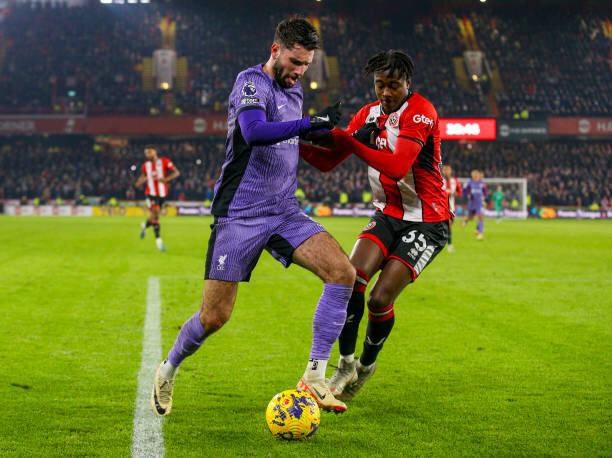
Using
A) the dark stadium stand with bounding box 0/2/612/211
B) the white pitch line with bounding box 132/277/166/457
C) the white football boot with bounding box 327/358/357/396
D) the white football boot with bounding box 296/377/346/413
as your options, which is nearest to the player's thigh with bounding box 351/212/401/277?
the white football boot with bounding box 327/358/357/396

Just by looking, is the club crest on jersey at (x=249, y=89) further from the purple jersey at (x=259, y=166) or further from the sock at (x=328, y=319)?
the sock at (x=328, y=319)

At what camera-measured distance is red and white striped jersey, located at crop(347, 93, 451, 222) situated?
5.90m

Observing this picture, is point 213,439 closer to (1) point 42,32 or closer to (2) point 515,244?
(2) point 515,244

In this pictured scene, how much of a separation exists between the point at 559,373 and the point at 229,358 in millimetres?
2616

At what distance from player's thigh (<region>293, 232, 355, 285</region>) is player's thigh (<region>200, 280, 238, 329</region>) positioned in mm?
459

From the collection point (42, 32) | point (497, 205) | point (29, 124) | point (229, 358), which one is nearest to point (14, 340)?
point (229, 358)

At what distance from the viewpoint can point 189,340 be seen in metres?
5.13

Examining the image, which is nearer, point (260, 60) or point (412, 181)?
point (412, 181)

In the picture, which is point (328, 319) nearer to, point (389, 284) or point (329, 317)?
point (329, 317)

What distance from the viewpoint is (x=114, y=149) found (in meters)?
52.5

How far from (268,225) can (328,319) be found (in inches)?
26.1

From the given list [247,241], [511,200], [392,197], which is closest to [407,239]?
[392,197]

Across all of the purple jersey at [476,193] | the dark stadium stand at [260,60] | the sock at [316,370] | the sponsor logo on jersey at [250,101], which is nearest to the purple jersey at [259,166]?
the sponsor logo on jersey at [250,101]

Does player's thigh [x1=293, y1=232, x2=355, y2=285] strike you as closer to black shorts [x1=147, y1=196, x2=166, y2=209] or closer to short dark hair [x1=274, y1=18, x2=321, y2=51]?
short dark hair [x1=274, y1=18, x2=321, y2=51]
